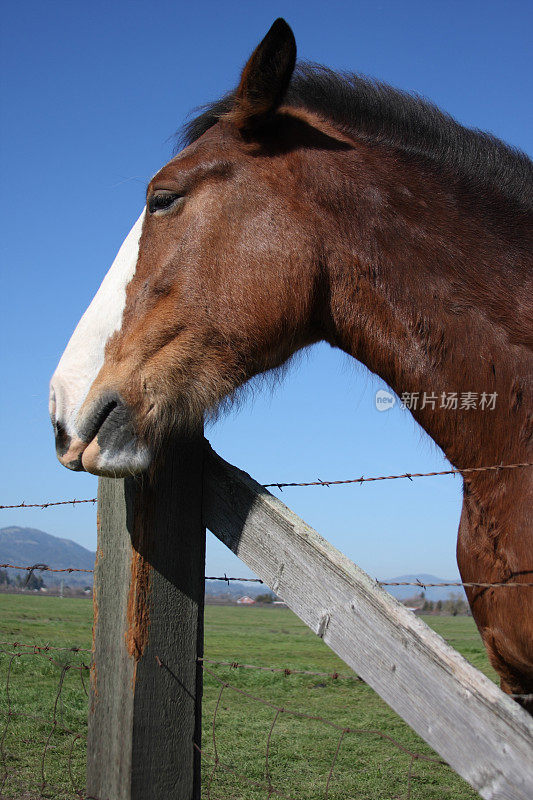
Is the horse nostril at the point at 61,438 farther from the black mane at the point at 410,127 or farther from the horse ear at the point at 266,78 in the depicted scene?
the black mane at the point at 410,127

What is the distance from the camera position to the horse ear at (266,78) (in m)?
2.30

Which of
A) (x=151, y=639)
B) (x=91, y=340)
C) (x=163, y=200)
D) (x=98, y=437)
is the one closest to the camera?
(x=151, y=639)

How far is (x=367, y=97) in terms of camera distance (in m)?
2.67

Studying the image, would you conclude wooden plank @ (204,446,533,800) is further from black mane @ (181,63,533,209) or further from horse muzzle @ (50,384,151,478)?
black mane @ (181,63,533,209)

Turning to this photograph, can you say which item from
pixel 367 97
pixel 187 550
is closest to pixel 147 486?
pixel 187 550

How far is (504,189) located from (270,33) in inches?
41.9

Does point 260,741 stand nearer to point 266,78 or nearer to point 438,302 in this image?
point 438,302

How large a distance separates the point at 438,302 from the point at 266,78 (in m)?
1.09

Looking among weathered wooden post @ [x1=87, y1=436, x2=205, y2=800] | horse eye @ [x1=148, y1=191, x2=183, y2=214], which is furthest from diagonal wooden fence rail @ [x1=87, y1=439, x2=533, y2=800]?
horse eye @ [x1=148, y1=191, x2=183, y2=214]

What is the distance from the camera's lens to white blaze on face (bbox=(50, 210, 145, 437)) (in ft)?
7.29

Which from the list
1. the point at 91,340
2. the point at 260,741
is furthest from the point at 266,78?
the point at 260,741

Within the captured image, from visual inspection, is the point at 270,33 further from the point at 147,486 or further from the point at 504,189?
the point at 147,486

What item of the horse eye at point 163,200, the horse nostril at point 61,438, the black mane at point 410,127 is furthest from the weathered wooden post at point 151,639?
the black mane at point 410,127

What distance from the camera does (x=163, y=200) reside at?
252 cm
